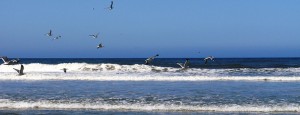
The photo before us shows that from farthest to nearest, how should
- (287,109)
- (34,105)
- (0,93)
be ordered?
1. (0,93)
2. (34,105)
3. (287,109)

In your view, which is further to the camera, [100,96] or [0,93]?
[0,93]

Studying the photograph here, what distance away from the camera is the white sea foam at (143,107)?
19.6 metres

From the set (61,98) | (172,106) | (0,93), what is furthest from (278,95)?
(0,93)

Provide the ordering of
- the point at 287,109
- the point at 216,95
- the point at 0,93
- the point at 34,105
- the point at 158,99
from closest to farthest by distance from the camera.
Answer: the point at 287,109, the point at 34,105, the point at 158,99, the point at 216,95, the point at 0,93

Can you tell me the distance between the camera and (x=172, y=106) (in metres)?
20.4

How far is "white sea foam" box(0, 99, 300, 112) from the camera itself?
19.6 meters

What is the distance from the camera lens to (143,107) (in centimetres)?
2044

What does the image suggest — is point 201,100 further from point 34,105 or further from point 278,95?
point 34,105

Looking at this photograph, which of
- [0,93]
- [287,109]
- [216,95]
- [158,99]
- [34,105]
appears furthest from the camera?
[0,93]

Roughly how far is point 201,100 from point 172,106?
212 centimetres

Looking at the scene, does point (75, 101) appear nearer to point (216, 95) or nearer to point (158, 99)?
point (158, 99)

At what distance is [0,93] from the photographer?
26328 millimetres

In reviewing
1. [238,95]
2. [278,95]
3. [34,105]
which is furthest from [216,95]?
[34,105]

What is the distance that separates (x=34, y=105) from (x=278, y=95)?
10.5 metres
